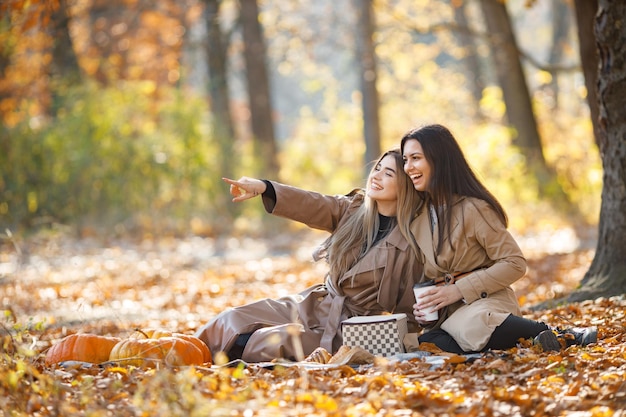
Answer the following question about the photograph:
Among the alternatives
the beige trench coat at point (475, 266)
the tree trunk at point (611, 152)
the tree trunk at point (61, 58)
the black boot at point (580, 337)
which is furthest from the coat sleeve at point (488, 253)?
the tree trunk at point (61, 58)

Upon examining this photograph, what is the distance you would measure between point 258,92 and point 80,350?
587 inches

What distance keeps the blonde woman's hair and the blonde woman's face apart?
0.02m

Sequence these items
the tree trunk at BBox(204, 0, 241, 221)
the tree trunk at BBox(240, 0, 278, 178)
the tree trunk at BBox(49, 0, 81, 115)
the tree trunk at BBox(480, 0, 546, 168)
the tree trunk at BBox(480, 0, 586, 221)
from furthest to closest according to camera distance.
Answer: the tree trunk at BBox(240, 0, 278, 178)
the tree trunk at BBox(204, 0, 241, 221)
the tree trunk at BBox(49, 0, 81, 115)
the tree trunk at BBox(480, 0, 546, 168)
the tree trunk at BBox(480, 0, 586, 221)

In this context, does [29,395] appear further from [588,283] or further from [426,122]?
[588,283]

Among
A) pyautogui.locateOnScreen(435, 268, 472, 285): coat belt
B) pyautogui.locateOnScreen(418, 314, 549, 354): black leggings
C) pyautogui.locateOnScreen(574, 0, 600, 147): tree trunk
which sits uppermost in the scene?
pyautogui.locateOnScreen(574, 0, 600, 147): tree trunk

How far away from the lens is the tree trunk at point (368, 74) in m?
16.9

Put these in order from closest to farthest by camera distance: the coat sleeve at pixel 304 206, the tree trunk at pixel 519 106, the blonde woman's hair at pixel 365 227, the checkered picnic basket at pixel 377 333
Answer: the checkered picnic basket at pixel 377 333 < the blonde woman's hair at pixel 365 227 < the coat sleeve at pixel 304 206 < the tree trunk at pixel 519 106

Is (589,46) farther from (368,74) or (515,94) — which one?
(368,74)

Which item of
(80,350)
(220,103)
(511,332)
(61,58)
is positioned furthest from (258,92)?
(511,332)

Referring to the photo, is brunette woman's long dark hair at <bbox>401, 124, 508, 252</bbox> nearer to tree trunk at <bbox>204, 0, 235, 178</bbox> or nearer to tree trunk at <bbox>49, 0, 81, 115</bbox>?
tree trunk at <bbox>49, 0, 81, 115</bbox>

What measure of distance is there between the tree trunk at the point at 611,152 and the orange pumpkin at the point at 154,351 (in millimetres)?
3222

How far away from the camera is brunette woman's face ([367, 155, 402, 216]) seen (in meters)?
5.41

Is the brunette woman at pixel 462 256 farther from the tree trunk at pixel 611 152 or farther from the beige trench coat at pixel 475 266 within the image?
the tree trunk at pixel 611 152

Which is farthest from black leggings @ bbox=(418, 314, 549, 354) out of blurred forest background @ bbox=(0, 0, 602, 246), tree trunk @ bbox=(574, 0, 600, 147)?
blurred forest background @ bbox=(0, 0, 602, 246)
